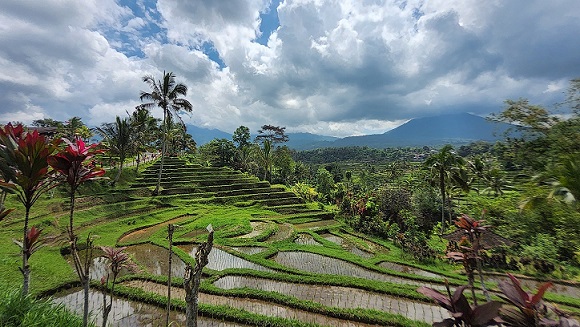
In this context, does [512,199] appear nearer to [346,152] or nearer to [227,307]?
[227,307]

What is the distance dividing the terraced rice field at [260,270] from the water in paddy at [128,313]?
25 mm

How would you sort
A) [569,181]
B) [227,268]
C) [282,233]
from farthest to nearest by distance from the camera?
[282,233] → [227,268] → [569,181]

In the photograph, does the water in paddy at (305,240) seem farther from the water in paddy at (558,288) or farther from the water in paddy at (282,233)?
the water in paddy at (558,288)

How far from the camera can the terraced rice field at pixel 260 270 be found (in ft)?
21.6

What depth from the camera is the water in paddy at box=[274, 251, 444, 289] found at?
33.9 feet

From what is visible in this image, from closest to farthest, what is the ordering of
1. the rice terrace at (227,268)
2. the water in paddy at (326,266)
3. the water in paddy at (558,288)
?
the rice terrace at (227,268)
the water in paddy at (558,288)
the water in paddy at (326,266)

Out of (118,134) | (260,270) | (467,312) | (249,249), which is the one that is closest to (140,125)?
(118,134)

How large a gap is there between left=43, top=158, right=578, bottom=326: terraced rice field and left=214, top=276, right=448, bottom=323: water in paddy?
0.03 meters

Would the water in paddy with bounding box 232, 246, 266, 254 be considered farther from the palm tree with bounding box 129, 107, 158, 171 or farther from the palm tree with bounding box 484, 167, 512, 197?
the palm tree with bounding box 484, 167, 512, 197

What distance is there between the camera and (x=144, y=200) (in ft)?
63.4

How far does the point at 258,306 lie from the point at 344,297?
267 centimetres

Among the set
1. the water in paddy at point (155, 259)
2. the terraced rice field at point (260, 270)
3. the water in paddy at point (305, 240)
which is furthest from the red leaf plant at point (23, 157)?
the water in paddy at point (305, 240)

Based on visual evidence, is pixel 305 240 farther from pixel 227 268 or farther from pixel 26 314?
pixel 26 314

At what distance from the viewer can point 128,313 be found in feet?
21.0
